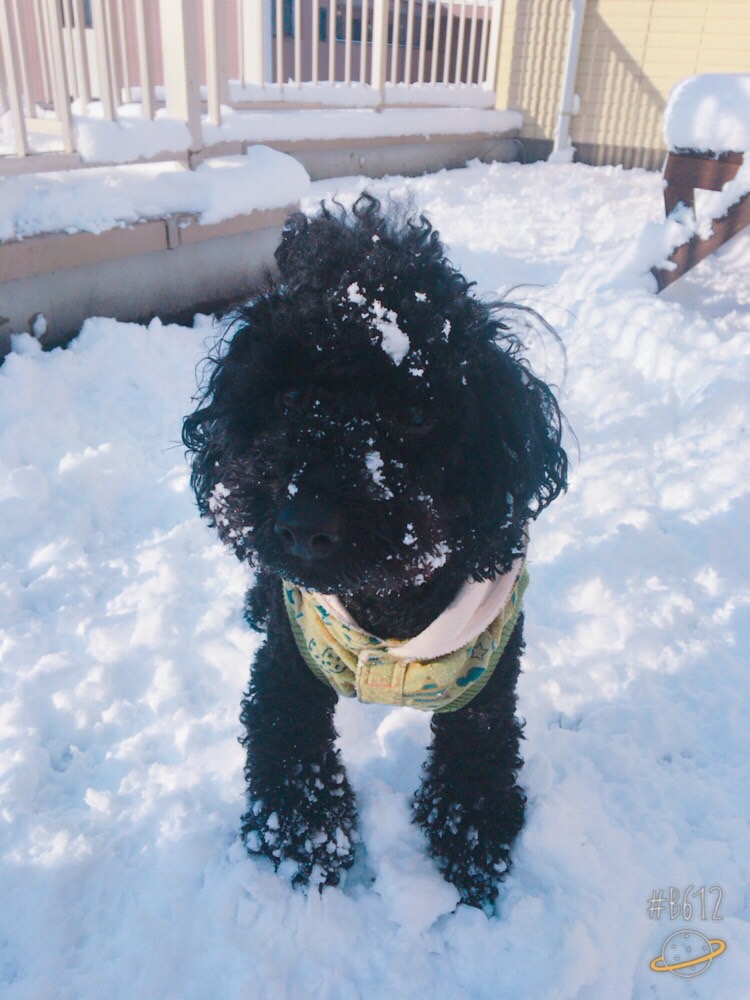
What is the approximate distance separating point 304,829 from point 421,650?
0.58m

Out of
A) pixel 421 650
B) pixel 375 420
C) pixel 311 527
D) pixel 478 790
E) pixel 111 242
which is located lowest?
pixel 478 790

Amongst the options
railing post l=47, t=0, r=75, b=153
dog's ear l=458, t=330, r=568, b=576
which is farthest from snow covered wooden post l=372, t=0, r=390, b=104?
dog's ear l=458, t=330, r=568, b=576

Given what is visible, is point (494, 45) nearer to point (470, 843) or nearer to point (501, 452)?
point (501, 452)

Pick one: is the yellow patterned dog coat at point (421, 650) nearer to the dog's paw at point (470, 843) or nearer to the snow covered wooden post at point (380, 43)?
the dog's paw at point (470, 843)

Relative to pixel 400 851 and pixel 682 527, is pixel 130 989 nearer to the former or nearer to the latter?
pixel 400 851

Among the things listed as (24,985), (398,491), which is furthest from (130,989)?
(398,491)

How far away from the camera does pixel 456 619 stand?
1511mm

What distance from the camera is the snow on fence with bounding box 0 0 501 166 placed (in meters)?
3.85

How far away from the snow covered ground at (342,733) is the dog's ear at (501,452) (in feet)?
1.20

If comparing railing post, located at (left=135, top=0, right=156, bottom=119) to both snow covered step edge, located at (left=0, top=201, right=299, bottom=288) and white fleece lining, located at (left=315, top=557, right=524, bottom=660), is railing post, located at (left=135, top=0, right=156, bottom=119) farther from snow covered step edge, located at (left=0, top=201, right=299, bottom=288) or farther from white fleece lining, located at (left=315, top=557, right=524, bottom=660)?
white fleece lining, located at (left=315, top=557, right=524, bottom=660)

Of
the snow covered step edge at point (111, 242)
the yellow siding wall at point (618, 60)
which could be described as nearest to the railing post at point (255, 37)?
the snow covered step edge at point (111, 242)

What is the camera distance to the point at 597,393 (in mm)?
3877

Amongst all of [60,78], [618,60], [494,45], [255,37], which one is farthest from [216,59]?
[618,60]

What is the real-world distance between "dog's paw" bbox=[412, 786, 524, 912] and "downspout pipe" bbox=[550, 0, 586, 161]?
9.79 meters
